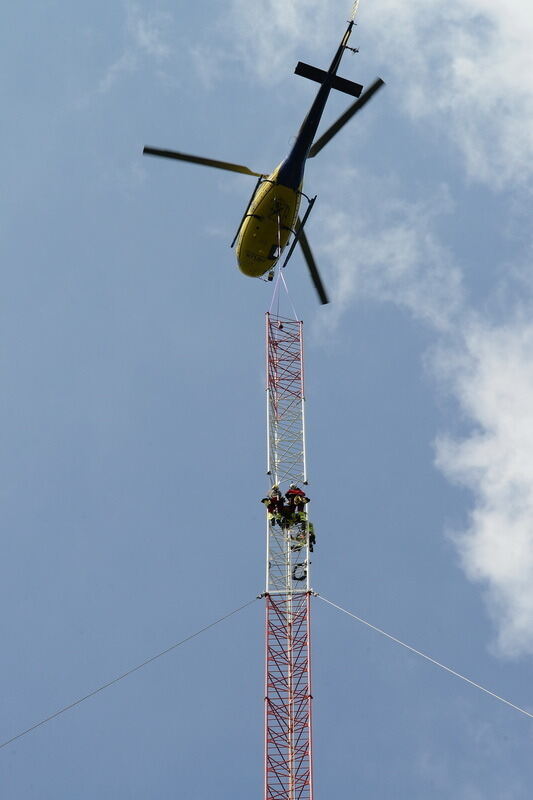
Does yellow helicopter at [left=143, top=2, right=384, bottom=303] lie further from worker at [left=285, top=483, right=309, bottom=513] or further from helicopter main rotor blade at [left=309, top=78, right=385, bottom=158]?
worker at [left=285, top=483, right=309, bottom=513]

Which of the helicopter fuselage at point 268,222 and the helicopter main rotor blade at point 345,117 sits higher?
the helicopter main rotor blade at point 345,117

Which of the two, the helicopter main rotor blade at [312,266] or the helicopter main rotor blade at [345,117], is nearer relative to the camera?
the helicopter main rotor blade at [345,117]

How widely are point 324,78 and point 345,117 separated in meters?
2.39

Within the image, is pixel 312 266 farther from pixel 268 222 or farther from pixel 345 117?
pixel 345 117

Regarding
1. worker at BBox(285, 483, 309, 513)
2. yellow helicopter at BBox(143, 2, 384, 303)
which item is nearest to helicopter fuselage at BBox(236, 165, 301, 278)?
yellow helicopter at BBox(143, 2, 384, 303)

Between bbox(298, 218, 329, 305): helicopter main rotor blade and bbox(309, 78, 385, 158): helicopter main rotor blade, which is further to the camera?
bbox(298, 218, 329, 305): helicopter main rotor blade

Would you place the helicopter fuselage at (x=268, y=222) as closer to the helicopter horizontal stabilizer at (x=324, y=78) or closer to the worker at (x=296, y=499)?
Result: the helicopter horizontal stabilizer at (x=324, y=78)

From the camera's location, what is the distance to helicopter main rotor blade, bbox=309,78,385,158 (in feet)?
153

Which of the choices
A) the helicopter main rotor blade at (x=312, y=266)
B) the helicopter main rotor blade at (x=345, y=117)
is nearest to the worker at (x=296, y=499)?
the helicopter main rotor blade at (x=312, y=266)

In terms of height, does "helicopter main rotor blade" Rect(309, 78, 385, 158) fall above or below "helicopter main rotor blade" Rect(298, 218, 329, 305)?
above

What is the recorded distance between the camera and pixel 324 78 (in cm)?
4584

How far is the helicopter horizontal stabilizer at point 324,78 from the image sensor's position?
149 ft

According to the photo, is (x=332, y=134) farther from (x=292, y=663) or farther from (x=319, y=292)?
(x=292, y=663)

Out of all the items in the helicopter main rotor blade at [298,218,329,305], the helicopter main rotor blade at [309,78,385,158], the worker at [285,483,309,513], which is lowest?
the worker at [285,483,309,513]
